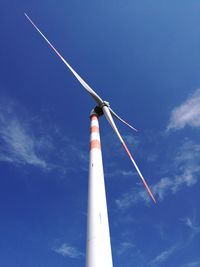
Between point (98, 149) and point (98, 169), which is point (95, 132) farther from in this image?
point (98, 169)

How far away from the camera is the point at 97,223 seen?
1958 cm

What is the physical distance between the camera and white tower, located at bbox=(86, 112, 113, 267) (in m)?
17.5

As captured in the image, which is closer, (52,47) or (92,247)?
(92,247)

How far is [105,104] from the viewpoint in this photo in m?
41.2

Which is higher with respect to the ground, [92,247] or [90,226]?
[90,226]

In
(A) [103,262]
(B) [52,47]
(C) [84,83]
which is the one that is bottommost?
(A) [103,262]

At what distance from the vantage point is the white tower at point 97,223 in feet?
57.3

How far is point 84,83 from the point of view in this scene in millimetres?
41344

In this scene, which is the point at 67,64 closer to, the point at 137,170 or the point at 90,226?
the point at 137,170

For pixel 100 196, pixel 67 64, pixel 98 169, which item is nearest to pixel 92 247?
pixel 100 196

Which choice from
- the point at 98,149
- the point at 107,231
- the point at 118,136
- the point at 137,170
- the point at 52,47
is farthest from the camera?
the point at 52,47

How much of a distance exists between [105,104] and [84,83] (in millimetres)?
5105

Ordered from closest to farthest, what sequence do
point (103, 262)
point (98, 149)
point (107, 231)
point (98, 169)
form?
1. point (103, 262)
2. point (107, 231)
3. point (98, 169)
4. point (98, 149)

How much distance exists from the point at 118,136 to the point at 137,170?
5.83 m
